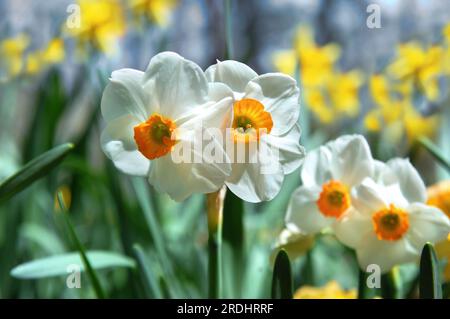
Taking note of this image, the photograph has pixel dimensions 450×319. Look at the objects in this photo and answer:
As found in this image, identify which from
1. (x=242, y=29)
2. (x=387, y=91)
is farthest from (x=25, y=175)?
(x=242, y=29)

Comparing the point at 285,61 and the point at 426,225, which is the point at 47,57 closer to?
the point at 285,61

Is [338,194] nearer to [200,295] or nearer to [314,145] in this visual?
[200,295]

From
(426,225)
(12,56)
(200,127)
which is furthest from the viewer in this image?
(12,56)

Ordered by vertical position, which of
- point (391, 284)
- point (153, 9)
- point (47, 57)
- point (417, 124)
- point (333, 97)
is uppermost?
point (153, 9)

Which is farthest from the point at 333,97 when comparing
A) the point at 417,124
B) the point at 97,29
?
the point at 97,29

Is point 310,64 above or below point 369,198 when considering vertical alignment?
above

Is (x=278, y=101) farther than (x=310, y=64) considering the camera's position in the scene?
No
